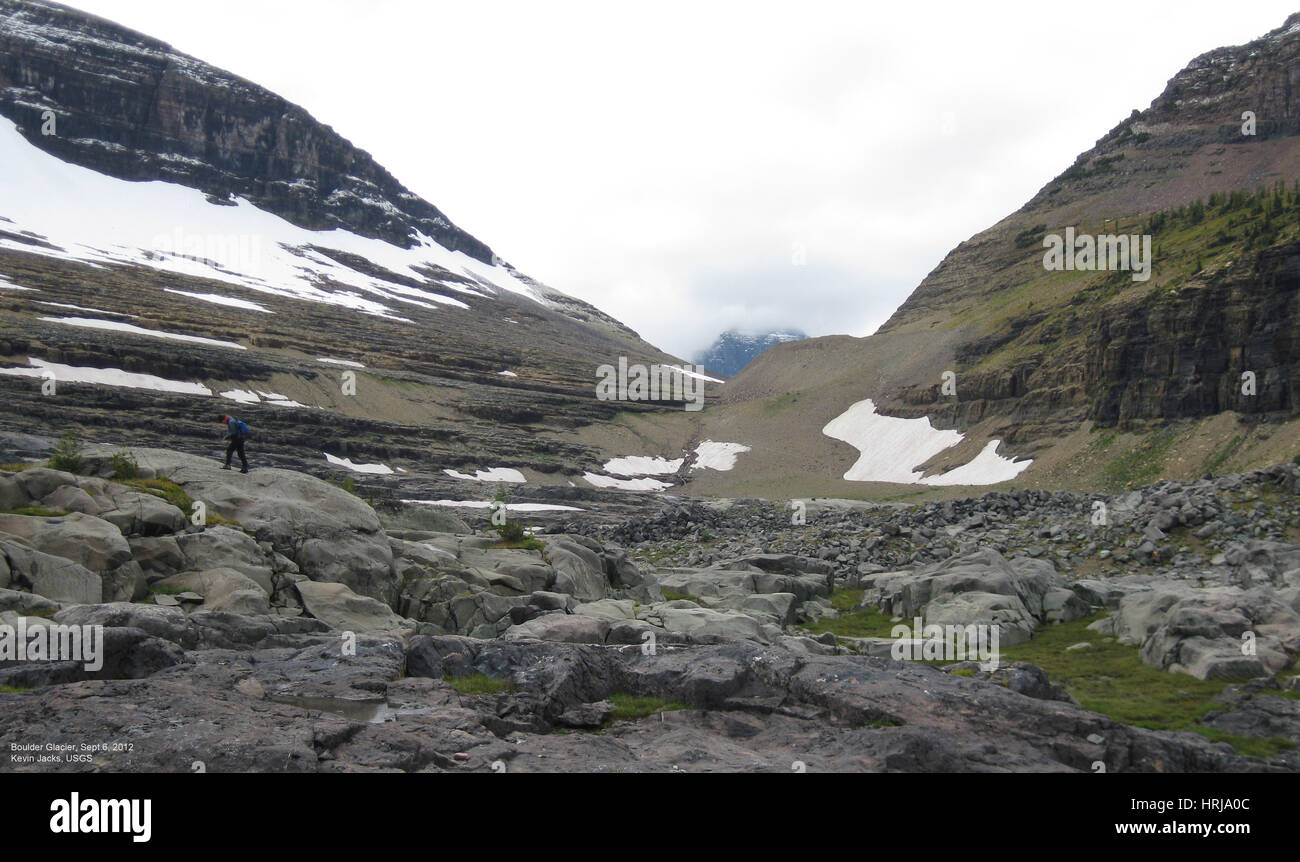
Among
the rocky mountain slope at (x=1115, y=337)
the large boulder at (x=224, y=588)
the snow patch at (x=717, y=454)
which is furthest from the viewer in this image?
the snow patch at (x=717, y=454)

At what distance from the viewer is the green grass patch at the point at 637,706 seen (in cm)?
1088

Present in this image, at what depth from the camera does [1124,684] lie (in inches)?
637

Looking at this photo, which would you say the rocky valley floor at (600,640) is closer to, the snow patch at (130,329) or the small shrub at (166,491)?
the small shrub at (166,491)

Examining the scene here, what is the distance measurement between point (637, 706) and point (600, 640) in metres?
5.94

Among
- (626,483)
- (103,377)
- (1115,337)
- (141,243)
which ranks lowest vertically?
(626,483)

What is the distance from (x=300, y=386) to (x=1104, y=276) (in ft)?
390

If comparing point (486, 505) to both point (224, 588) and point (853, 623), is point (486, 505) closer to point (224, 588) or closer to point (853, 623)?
point (853, 623)

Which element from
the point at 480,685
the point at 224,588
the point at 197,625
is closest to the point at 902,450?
the point at 224,588

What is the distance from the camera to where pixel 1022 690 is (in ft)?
38.0

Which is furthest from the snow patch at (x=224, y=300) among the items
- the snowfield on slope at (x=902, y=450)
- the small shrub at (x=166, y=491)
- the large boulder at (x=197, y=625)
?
the large boulder at (x=197, y=625)

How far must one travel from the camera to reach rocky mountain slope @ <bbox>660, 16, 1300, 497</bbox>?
213ft

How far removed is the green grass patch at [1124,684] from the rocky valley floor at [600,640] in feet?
0.33
